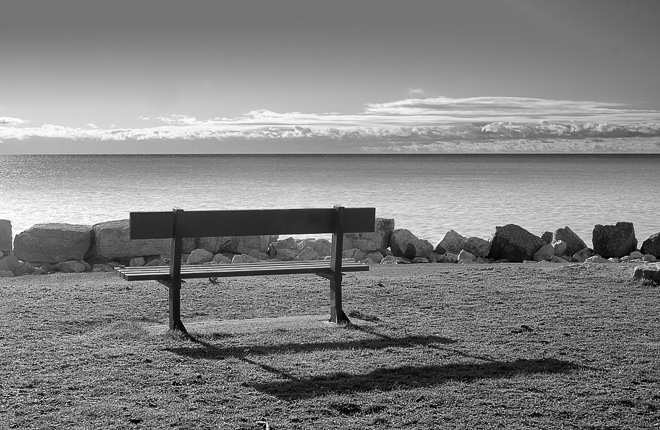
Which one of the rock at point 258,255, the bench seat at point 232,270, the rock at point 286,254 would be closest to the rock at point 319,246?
the rock at point 286,254

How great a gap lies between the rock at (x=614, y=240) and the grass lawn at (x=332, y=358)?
8592mm

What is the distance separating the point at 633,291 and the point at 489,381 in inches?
196

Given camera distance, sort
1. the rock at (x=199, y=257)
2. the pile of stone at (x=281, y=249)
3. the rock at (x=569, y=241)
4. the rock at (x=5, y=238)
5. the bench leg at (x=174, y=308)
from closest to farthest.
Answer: the bench leg at (x=174, y=308) < the rock at (x=199, y=257) < the pile of stone at (x=281, y=249) < the rock at (x=5, y=238) < the rock at (x=569, y=241)

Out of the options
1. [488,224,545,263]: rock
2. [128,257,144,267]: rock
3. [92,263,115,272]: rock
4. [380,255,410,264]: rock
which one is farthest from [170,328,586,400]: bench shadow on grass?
[488,224,545,263]: rock

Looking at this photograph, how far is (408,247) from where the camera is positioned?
18016 mm

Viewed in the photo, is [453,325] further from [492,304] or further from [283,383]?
[283,383]

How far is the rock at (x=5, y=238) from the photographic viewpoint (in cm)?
1630

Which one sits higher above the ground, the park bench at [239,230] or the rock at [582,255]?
the park bench at [239,230]

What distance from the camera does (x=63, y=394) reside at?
554cm

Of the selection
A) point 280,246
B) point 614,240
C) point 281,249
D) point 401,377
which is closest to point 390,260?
point 281,249

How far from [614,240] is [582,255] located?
0.98 m

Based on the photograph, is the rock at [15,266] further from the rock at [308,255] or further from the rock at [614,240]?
the rock at [614,240]

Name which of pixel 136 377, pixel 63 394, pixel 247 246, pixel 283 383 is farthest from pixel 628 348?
pixel 247 246

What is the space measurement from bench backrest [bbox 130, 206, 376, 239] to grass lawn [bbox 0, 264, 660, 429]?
2.92 feet
